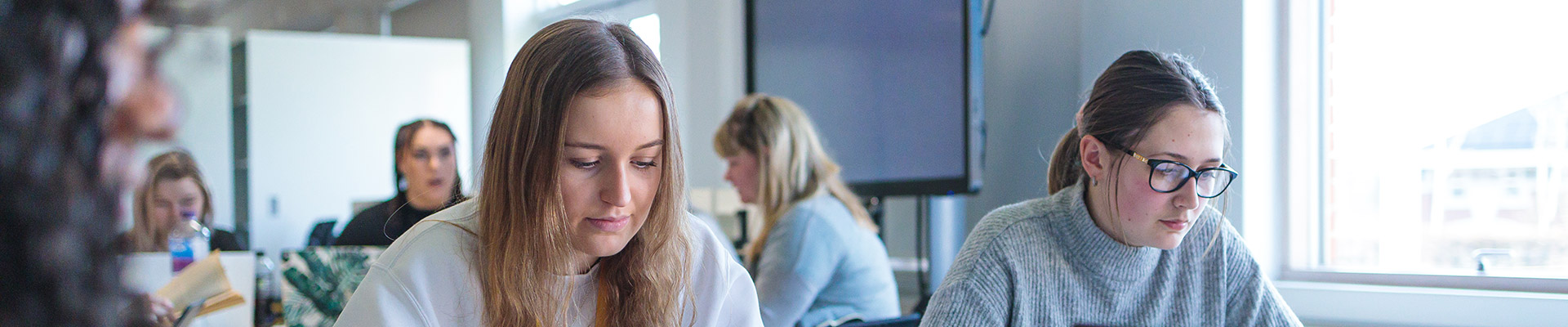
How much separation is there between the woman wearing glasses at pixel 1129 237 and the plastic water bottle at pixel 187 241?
4.39 ft

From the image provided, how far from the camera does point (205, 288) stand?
5.42ft

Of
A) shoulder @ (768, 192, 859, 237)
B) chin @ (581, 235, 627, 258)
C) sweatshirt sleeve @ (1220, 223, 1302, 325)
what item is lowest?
sweatshirt sleeve @ (1220, 223, 1302, 325)

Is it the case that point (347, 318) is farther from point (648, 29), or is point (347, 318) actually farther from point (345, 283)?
point (648, 29)

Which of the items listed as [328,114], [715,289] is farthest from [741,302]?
[328,114]

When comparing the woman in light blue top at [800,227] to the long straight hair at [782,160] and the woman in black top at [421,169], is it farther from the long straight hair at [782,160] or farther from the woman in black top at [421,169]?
the woman in black top at [421,169]

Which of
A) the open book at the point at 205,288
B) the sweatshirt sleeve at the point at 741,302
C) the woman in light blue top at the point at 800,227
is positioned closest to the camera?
the sweatshirt sleeve at the point at 741,302

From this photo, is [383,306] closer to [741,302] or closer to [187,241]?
[741,302]

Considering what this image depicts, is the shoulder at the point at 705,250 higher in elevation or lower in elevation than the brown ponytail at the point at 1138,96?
lower

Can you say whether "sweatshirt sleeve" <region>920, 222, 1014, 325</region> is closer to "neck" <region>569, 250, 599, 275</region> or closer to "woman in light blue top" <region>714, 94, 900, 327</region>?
"neck" <region>569, 250, 599, 275</region>

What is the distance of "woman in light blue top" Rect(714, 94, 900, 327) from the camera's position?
7.94 feet

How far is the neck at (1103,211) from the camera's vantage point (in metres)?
1.53

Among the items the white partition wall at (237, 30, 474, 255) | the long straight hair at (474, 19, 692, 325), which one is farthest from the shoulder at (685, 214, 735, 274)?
the white partition wall at (237, 30, 474, 255)

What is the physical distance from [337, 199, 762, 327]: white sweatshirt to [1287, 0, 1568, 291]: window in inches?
63.8

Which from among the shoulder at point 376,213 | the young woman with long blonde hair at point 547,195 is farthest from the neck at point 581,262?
the shoulder at point 376,213
